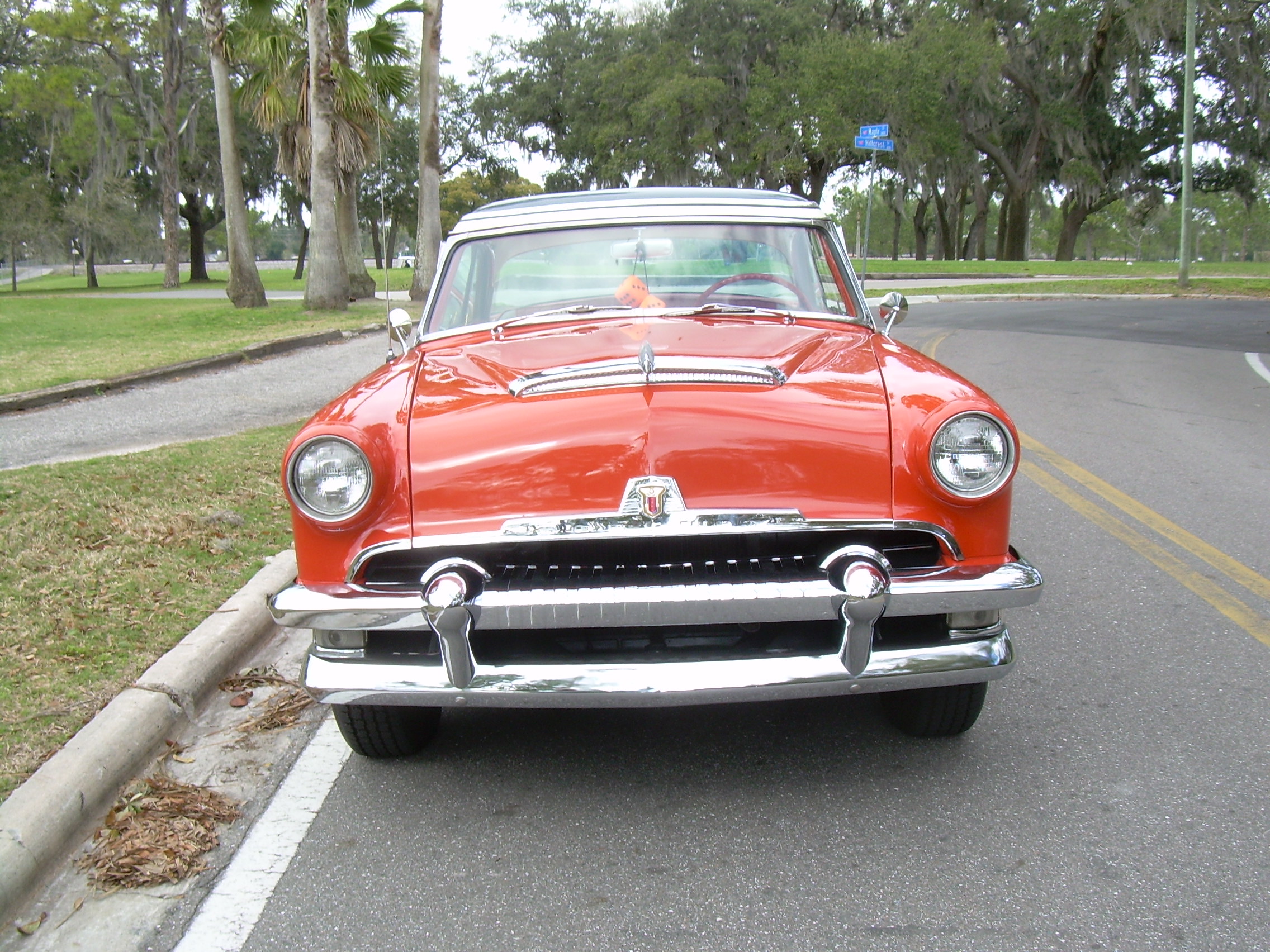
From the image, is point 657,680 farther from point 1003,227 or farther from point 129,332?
point 1003,227

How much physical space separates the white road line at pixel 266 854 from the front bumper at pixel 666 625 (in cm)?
37

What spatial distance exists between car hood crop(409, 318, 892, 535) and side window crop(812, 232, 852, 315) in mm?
1107

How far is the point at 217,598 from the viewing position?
4.42 metres

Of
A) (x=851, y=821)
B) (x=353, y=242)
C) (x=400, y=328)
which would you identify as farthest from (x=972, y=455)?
(x=353, y=242)

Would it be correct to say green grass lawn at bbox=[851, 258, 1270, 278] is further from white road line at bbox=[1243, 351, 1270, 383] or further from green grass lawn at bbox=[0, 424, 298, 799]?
green grass lawn at bbox=[0, 424, 298, 799]

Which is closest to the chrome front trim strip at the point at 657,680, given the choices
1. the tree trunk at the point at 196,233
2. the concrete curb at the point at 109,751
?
the concrete curb at the point at 109,751

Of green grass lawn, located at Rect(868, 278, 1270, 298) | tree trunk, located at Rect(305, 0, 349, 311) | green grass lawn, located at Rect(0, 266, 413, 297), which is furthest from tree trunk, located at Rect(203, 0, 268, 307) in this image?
green grass lawn, located at Rect(868, 278, 1270, 298)

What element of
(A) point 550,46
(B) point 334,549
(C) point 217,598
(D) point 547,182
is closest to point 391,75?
(C) point 217,598

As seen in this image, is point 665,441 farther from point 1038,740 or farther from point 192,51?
point 192,51

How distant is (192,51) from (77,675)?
37.1 m

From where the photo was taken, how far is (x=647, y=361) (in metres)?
2.99

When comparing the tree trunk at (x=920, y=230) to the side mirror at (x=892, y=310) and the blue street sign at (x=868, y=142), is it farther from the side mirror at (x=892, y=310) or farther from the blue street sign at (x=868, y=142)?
the side mirror at (x=892, y=310)

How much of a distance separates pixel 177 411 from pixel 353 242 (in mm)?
14329

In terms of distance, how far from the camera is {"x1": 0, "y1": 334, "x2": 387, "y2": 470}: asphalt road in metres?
7.72
